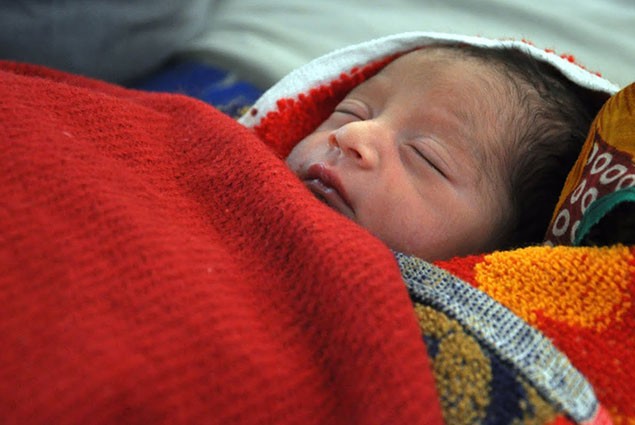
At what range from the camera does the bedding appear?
21.7 inches

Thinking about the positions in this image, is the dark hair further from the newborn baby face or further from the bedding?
the bedding

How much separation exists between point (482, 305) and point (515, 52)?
0.50 metres

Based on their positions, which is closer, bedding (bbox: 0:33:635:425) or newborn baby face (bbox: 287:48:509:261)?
bedding (bbox: 0:33:635:425)

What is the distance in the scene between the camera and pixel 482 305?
665 millimetres

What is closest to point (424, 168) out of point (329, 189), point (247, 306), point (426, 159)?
point (426, 159)

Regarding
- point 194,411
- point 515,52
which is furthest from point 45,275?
point 515,52

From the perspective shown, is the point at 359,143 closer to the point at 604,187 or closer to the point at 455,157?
the point at 455,157

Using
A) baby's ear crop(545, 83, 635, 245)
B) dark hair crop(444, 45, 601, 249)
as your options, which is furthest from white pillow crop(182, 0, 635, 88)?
baby's ear crop(545, 83, 635, 245)

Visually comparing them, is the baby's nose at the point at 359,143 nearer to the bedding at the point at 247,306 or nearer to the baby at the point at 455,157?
the baby at the point at 455,157

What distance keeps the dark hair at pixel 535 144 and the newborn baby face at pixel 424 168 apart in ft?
0.09

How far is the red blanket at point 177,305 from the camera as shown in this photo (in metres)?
0.54

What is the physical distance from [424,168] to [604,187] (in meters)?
0.22

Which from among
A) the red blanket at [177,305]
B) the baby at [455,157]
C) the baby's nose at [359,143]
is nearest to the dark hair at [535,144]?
the baby at [455,157]

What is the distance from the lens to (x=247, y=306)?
0.62 meters
